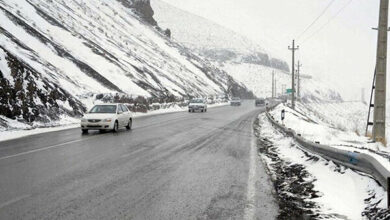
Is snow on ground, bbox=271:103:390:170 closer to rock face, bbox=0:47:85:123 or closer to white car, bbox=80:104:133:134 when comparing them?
white car, bbox=80:104:133:134

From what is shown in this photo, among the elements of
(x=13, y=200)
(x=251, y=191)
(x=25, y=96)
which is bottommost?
(x=251, y=191)

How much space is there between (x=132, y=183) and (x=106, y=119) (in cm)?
1145

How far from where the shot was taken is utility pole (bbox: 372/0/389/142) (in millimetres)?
12773

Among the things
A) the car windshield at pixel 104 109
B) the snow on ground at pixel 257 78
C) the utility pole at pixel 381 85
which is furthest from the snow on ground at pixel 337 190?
the snow on ground at pixel 257 78

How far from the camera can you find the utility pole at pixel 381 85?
12773 millimetres

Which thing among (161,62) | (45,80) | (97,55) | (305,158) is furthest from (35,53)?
(161,62)

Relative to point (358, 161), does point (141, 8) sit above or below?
above

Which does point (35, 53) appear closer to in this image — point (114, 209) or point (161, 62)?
point (114, 209)

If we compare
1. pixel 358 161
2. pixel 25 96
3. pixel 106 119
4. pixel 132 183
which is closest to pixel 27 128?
pixel 25 96

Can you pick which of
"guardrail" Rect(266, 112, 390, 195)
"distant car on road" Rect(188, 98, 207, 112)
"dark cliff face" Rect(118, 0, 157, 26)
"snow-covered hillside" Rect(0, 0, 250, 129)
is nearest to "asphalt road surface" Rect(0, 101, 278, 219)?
"guardrail" Rect(266, 112, 390, 195)

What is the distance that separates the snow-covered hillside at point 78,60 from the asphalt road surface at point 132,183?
446 inches

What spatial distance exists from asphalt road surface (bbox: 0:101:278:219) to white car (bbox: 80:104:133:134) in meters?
5.31

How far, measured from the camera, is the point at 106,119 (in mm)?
18500

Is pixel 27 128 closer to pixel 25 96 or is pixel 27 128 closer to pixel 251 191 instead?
pixel 25 96
